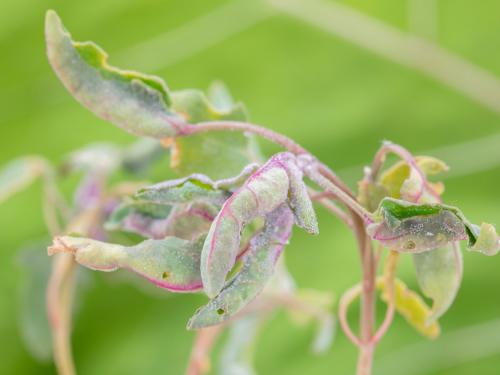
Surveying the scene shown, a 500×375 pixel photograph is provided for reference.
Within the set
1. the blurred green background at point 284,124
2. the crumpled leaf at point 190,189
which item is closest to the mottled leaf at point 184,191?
the crumpled leaf at point 190,189

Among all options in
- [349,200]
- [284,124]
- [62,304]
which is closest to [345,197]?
[349,200]

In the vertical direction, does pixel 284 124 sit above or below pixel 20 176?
above

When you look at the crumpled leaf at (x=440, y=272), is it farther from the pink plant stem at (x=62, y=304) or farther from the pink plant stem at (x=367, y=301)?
the pink plant stem at (x=62, y=304)

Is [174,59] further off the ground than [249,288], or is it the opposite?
[174,59]

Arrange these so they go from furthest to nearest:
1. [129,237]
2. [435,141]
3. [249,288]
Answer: [435,141], [129,237], [249,288]

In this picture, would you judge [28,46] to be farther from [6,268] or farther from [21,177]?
[21,177]

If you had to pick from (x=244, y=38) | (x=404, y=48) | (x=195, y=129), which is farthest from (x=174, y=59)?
(x=195, y=129)

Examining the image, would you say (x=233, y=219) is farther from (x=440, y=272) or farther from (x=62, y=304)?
(x=62, y=304)
